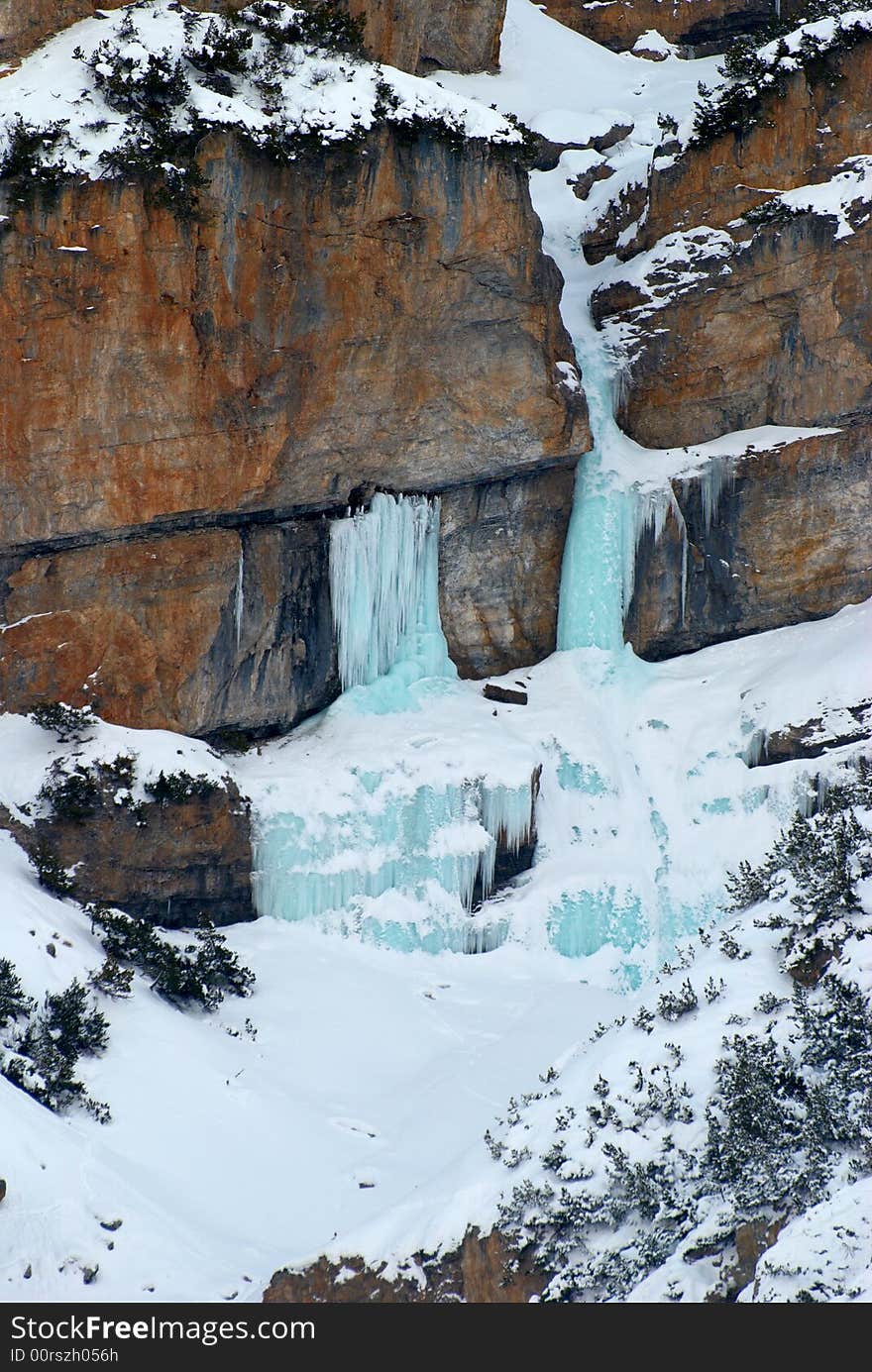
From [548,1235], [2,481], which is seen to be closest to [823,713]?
[2,481]

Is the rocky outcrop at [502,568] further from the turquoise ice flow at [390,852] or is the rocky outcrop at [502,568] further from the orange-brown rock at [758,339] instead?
the orange-brown rock at [758,339]

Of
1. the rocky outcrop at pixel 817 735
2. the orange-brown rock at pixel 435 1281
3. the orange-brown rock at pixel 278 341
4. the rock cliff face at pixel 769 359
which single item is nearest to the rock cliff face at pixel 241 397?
the orange-brown rock at pixel 278 341

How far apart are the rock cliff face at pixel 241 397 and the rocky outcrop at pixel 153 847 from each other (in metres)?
1.87

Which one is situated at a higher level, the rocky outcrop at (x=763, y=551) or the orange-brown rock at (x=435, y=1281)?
the rocky outcrop at (x=763, y=551)

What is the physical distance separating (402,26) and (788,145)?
9.10 meters

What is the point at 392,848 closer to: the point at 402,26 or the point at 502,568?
the point at 502,568

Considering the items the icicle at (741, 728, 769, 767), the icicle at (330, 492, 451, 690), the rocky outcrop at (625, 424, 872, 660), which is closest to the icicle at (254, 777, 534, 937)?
the icicle at (330, 492, 451, 690)

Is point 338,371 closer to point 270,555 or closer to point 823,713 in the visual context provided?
point 270,555

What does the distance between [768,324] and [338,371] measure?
293 inches

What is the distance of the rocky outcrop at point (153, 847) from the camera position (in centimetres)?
2523

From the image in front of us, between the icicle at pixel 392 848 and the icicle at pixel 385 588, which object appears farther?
the icicle at pixel 385 588

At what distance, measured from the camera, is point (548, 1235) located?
569 inches

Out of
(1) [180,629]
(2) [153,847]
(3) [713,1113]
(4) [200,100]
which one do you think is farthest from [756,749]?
(3) [713,1113]

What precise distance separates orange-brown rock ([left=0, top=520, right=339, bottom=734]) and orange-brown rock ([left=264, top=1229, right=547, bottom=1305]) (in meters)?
12.9
